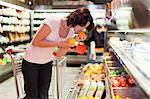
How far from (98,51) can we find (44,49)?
855 cm

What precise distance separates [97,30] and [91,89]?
296 inches

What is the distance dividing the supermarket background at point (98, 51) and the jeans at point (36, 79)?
260 mm

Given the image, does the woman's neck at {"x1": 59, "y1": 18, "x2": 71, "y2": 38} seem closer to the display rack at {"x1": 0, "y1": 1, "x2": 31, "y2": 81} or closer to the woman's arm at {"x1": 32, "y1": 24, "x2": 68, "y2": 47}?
the woman's arm at {"x1": 32, "y1": 24, "x2": 68, "y2": 47}

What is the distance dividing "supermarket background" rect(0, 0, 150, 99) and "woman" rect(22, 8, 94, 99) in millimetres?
170

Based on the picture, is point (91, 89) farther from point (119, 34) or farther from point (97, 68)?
point (119, 34)

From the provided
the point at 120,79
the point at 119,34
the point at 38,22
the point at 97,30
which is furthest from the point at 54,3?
the point at 120,79

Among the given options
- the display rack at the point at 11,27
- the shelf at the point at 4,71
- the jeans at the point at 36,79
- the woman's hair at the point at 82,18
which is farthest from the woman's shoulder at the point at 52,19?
the shelf at the point at 4,71

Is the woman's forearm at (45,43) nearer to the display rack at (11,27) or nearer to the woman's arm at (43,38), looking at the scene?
the woman's arm at (43,38)

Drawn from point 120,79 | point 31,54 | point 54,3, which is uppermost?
point 54,3

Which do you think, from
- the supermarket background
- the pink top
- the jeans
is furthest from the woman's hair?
the jeans

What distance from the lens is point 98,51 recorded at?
12.0 meters

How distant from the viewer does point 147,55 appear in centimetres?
227

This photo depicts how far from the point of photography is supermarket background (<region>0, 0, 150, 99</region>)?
2.96m

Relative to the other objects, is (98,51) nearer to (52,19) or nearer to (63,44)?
(63,44)
